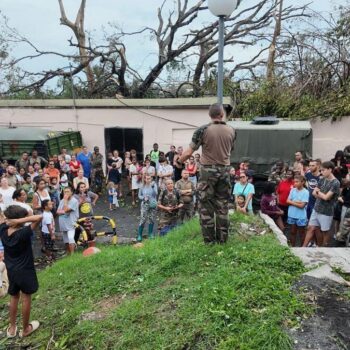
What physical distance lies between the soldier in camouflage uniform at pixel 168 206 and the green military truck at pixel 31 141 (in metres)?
7.25

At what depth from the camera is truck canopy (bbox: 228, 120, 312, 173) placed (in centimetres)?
1149

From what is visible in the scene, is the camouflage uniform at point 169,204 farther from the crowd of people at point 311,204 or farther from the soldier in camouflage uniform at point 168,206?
the crowd of people at point 311,204

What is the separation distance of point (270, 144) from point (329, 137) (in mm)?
3413

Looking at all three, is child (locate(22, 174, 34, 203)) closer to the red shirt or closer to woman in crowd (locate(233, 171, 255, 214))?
woman in crowd (locate(233, 171, 255, 214))

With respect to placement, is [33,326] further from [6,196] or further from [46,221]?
[6,196]

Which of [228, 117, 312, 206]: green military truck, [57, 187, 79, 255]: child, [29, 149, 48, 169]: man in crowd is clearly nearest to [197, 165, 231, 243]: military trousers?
[57, 187, 79, 255]: child

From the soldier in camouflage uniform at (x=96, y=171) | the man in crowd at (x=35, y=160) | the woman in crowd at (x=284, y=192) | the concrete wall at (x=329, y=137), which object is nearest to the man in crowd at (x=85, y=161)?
the soldier in camouflage uniform at (x=96, y=171)

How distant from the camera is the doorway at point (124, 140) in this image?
15766 mm

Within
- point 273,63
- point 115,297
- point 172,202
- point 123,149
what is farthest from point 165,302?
point 273,63

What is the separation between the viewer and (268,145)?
11602 mm

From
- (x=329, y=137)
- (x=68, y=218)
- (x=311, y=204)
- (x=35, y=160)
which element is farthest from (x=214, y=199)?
(x=329, y=137)

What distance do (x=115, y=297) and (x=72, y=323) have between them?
1.93 feet

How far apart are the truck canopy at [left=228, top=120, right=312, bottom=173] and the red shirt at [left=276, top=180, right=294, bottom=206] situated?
3.00 meters

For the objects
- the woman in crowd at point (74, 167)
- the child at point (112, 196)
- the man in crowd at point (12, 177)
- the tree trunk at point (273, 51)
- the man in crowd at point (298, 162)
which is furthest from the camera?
the tree trunk at point (273, 51)
